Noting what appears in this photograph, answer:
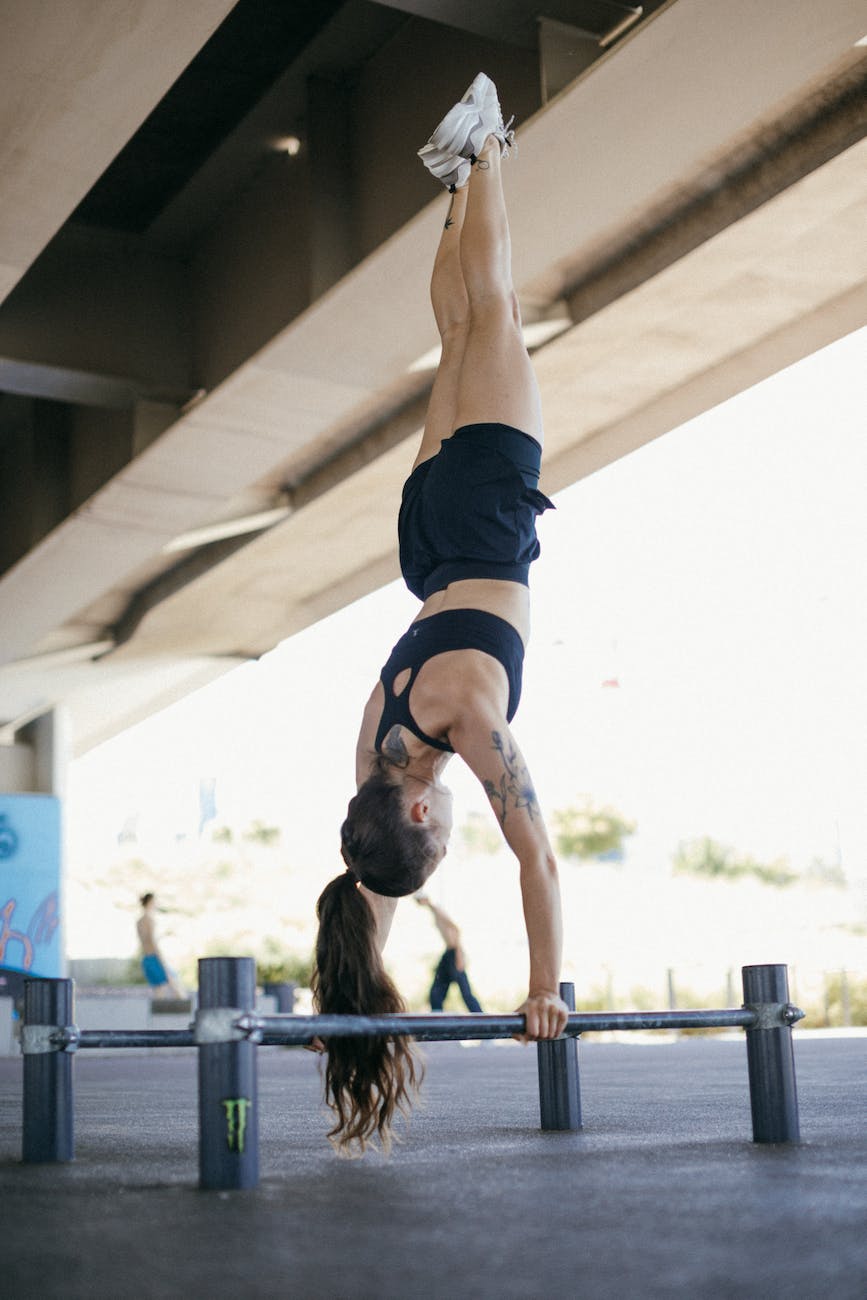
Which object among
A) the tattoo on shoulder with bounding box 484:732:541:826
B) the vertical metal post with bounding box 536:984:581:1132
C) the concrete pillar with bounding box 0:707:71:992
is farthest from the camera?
the concrete pillar with bounding box 0:707:71:992

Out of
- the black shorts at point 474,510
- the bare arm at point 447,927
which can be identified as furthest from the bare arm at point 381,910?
the bare arm at point 447,927

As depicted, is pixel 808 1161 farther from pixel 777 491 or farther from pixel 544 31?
pixel 777 491

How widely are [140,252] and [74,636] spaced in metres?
6.38

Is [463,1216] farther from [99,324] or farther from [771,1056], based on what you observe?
[99,324]

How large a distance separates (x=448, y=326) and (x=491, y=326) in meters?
0.18


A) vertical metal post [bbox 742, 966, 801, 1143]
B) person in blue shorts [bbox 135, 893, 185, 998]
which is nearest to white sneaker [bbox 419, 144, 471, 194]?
vertical metal post [bbox 742, 966, 801, 1143]

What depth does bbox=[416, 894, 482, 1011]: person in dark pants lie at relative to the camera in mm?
10758

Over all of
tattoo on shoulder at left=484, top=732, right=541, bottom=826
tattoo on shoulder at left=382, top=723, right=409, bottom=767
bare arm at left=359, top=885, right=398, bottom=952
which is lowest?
bare arm at left=359, top=885, right=398, bottom=952

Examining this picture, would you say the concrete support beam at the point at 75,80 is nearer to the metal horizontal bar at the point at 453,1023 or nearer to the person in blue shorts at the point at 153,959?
the metal horizontal bar at the point at 453,1023

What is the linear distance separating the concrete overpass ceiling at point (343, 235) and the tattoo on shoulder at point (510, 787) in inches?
113

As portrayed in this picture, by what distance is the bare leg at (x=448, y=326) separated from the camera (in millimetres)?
3512

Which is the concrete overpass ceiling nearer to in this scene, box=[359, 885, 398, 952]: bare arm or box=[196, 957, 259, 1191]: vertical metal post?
box=[359, 885, 398, 952]: bare arm

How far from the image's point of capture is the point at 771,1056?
275 centimetres

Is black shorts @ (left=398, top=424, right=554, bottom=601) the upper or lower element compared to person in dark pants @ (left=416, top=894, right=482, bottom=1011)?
upper
